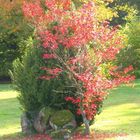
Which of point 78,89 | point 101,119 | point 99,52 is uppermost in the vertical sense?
point 99,52

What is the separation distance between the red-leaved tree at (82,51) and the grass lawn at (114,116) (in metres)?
1.25

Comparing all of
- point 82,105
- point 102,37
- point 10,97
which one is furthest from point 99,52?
point 10,97

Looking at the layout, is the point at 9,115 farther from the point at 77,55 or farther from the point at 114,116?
the point at 77,55

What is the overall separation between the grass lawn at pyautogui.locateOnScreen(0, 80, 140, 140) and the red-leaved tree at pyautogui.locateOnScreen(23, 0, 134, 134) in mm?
1254

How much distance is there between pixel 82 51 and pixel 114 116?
4.92 m

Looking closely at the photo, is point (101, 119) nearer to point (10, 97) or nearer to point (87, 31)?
point (87, 31)

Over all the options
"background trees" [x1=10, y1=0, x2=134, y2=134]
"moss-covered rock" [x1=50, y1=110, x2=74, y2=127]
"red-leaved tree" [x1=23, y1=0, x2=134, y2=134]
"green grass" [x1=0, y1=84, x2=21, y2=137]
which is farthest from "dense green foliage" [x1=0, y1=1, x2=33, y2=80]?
"moss-covered rock" [x1=50, y1=110, x2=74, y2=127]

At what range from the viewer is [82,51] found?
12445 mm

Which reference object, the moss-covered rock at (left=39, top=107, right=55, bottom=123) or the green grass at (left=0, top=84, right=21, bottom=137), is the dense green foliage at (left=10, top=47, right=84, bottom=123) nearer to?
the moss-covered rock at (left=39, top=107, right=55, bottom=123)

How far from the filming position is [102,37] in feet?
40.4

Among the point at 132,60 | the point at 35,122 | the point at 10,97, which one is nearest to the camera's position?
the point at 35,122

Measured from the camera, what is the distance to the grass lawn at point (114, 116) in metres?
13.6

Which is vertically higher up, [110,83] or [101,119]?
[110,83]

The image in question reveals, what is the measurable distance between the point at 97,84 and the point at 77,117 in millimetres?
1609
